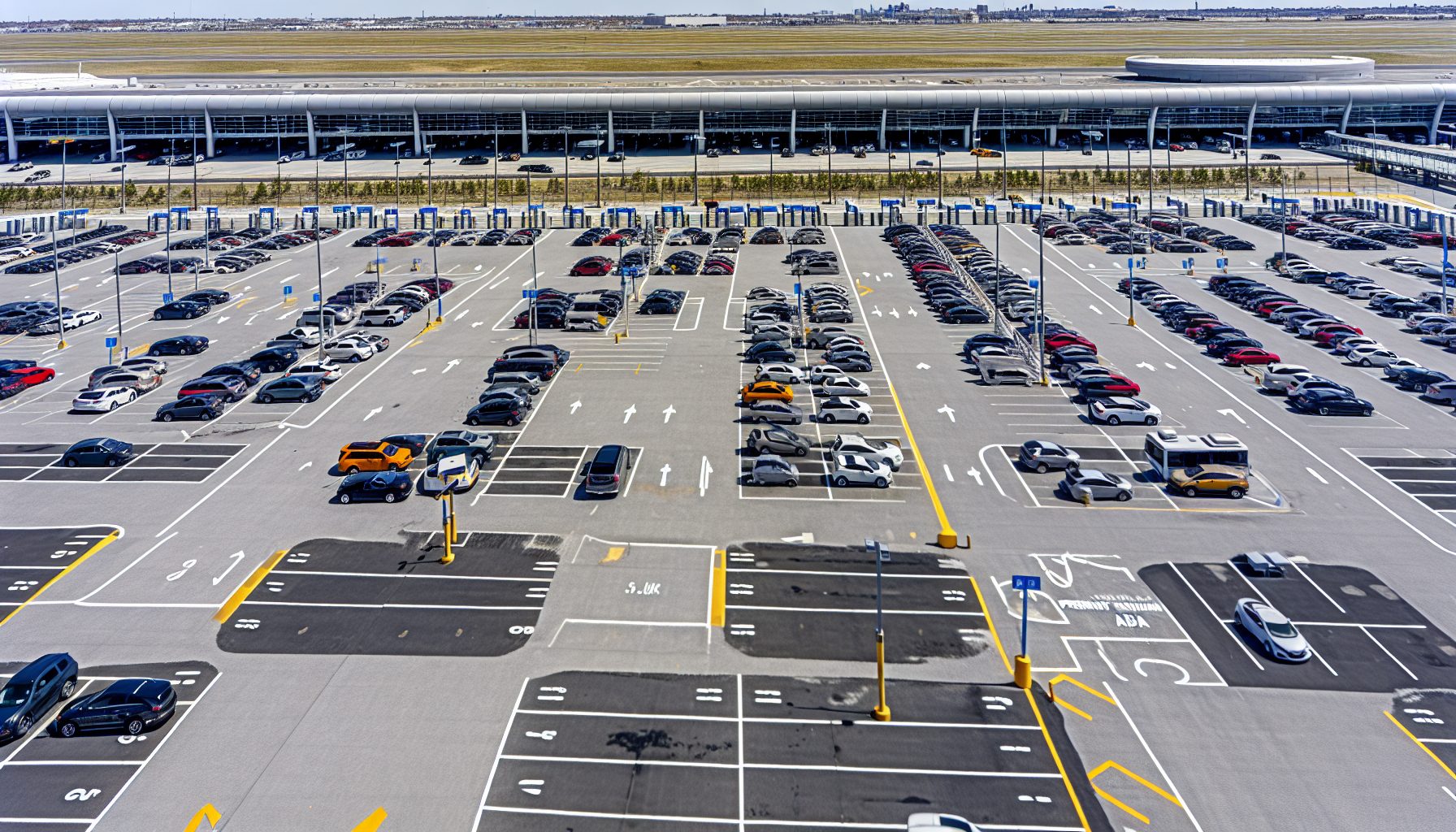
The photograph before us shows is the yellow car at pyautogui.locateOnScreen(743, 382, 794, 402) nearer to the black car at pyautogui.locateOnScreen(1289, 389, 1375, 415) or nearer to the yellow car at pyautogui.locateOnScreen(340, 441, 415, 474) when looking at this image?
the yellow car at pyautogui.locateOnScreen(340, 441, 415, 474)

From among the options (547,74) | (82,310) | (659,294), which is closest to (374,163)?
(547,74)

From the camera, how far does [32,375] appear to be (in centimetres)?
5903

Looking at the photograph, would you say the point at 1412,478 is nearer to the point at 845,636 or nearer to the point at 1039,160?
the point at 845,636

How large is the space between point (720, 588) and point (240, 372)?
35553mm

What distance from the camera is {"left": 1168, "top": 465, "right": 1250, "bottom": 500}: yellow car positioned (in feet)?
139

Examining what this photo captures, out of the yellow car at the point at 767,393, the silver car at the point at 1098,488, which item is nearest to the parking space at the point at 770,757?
the silver car at the point at 1098,488

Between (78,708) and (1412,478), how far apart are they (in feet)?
163

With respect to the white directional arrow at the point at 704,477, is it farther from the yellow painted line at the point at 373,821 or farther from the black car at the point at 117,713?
the black car at the point at 117,713

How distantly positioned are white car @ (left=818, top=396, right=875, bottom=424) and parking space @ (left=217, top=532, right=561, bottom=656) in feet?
57.4

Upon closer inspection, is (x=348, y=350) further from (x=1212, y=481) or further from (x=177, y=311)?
(x=1212, y=481)

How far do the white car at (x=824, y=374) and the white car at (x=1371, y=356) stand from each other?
29.2m

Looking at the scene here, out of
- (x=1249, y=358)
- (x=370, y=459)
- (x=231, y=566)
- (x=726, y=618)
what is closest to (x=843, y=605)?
(x=726, y=618)

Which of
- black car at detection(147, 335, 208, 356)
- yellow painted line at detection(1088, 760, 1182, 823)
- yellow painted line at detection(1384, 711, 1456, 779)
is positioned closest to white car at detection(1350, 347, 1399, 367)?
yellow painted line at detection(1384, 711, 1456, 779)

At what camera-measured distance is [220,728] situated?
28328 mm
